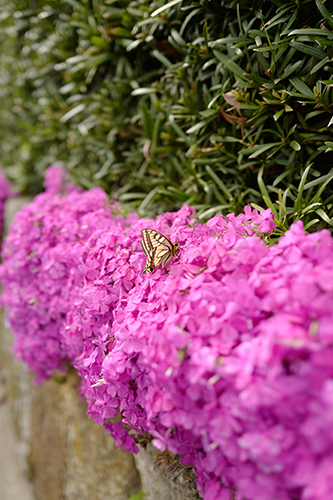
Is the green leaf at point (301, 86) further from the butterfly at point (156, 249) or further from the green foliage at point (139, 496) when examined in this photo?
the green foliage at point (139, 496)

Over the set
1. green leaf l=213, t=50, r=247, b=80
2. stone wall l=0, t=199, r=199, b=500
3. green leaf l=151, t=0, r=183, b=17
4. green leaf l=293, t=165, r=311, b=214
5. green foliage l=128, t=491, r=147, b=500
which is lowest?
stone wall l=0, t=199, r=199, b=500

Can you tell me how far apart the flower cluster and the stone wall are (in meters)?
0.38

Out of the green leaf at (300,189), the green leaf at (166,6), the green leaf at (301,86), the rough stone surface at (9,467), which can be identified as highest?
the green leaf at (166,6)

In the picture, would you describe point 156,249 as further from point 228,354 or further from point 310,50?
point 310,50

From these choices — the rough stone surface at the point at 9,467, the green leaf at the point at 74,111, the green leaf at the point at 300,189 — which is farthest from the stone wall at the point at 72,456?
the green leaf at the point at 74,111

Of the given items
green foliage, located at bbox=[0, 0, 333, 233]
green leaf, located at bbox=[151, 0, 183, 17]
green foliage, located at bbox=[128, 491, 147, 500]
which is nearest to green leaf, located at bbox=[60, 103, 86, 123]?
green foliage, located at bbox=[0, 0, 333, 233]

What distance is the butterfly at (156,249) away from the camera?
1021 mm

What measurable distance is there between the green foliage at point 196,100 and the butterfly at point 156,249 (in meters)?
0.51

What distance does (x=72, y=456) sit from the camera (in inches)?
78.9

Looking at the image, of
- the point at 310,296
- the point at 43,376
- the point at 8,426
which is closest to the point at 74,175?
the point at 43,376

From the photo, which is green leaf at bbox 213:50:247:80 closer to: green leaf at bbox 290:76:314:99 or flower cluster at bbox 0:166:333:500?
green leaf at bbox 290:76:314:99

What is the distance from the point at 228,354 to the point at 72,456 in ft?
6.13

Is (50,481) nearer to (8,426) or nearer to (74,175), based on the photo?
(8,426)

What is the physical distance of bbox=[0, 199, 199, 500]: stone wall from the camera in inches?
53.8
